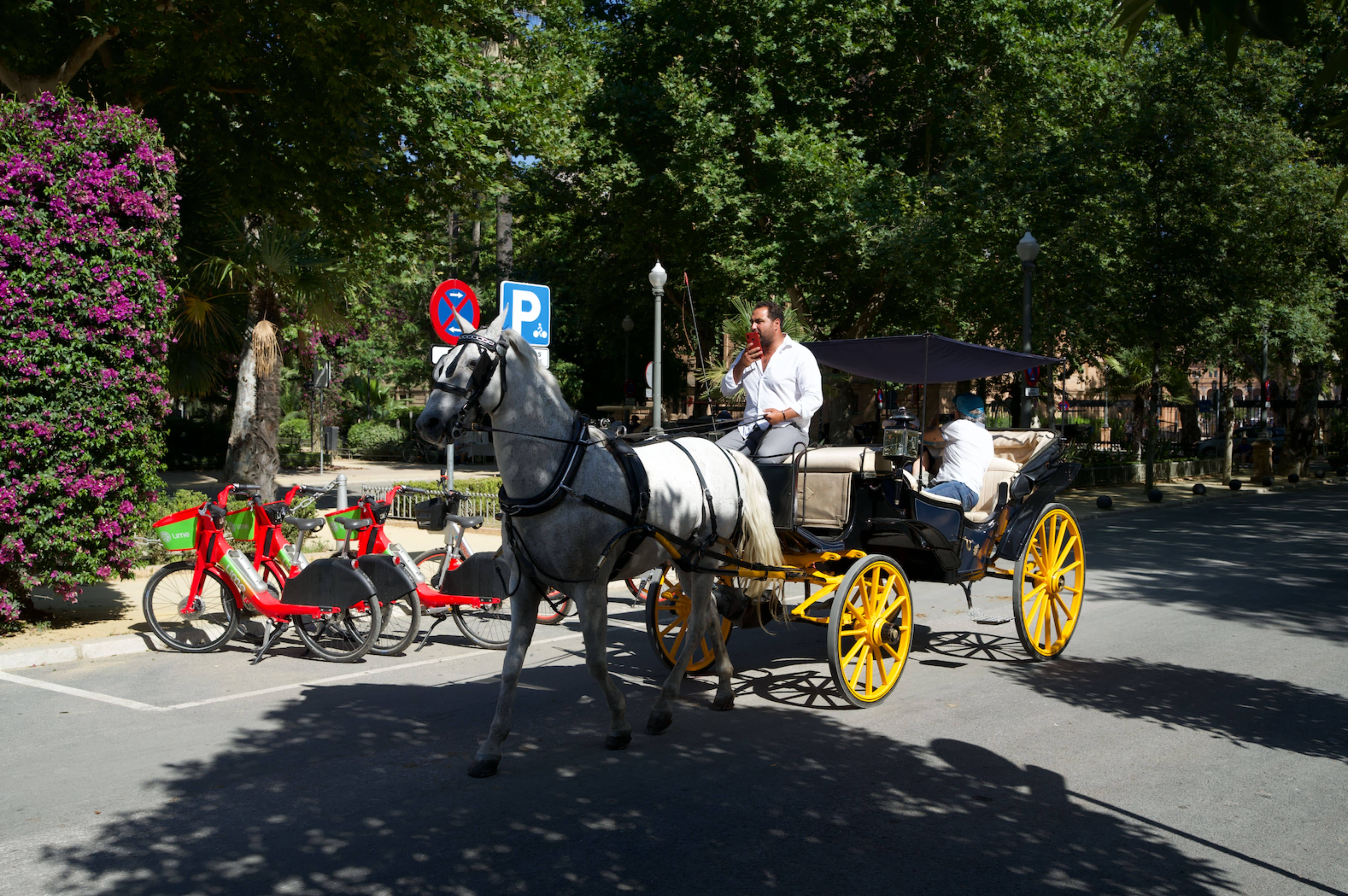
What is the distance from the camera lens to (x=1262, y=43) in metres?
23.0

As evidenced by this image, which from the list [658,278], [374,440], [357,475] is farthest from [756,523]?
[374,440]

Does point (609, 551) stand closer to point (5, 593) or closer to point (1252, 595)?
point (5, 593)

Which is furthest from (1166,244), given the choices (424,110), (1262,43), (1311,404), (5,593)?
(5,593)

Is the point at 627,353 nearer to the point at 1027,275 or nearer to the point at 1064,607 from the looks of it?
the point at 1027,275

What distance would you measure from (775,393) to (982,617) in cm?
418

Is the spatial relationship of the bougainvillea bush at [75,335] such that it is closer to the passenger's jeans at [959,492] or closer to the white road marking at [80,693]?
the white road marking at [80,693]

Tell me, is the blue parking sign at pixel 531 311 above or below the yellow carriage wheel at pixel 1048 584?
above

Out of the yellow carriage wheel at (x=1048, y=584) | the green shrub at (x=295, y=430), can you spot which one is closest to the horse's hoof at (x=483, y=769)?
the yellow carriage wheel at (x=1048, y=584)

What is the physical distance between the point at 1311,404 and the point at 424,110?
28.6 metres

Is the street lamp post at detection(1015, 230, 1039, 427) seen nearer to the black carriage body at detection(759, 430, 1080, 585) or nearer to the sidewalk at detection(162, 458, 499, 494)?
the black carriage body at detection(759, 430, 1080, 585)

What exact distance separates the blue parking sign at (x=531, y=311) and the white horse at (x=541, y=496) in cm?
426

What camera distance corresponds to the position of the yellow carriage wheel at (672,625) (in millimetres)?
7449

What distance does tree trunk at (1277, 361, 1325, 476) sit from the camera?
30953 millimetres

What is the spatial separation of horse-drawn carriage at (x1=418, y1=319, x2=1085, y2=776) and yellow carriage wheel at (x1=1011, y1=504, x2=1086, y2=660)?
20 millimetres
